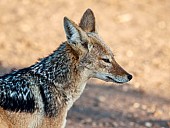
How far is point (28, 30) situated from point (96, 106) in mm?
5496

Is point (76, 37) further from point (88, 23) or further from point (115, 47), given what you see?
point (115, 47)

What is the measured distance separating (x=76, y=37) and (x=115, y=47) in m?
8.78

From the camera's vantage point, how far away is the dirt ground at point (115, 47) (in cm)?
1311

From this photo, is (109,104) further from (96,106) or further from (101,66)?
(101,66)

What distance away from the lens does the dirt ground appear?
43.0 feet

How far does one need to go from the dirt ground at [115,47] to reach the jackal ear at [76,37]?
3259mm

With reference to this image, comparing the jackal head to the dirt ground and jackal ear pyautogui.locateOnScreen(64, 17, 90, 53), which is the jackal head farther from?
the dirt ground

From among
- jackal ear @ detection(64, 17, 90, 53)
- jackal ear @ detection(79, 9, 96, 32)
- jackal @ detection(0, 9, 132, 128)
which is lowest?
jackal @ detection(0, 9, 132, 128)

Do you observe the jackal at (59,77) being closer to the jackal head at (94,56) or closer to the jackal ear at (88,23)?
the jackal head at (94,56)

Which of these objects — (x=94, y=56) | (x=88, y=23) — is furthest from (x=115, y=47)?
(x=94, y=56)

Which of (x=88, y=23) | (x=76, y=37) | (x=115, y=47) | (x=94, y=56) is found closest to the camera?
(x=76, y=37)

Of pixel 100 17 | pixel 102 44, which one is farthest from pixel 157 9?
pixel 102 44

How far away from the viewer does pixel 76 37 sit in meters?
8.88

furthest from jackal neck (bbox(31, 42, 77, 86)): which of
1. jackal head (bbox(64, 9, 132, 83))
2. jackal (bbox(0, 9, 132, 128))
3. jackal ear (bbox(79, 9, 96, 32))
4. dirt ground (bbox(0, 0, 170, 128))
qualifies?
dirt ground (bbox(0, 0, 170, 128))
